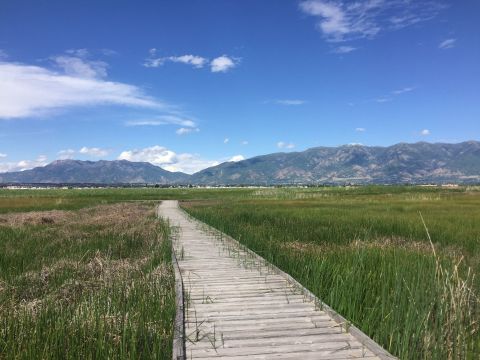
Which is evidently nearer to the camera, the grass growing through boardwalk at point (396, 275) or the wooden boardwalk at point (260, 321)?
→ the wooden boardwalk at point (260, 321)

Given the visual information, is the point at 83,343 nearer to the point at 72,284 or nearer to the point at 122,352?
the point at 122,352

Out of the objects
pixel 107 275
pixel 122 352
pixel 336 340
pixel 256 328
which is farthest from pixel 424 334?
pixel 107 275

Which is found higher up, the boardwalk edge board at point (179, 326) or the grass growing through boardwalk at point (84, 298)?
the boardwalk edge board at point (179, 326)

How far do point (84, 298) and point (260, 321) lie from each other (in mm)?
3098

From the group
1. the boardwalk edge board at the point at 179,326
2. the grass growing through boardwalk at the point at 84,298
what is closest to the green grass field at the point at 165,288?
the grass growing through boardwalk at the point at 84,298

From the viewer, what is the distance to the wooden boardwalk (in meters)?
4.68

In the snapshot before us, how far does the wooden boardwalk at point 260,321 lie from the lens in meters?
4.68

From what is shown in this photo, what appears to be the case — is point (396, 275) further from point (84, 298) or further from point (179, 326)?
point (84, 298)

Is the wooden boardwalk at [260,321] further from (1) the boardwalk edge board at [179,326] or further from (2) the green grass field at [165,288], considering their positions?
(2) the green grass field at [165,288]

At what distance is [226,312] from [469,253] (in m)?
9.07

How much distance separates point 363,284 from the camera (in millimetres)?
7602

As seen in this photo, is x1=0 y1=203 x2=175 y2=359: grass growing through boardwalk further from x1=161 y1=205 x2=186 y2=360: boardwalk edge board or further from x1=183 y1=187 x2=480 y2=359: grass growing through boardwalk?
x1=183 y1=187 x2=480 y2=359: grass growing through boardwalk

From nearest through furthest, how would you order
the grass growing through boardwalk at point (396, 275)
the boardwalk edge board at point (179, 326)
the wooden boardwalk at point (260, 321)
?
the boardwalk edge board at point (179, 326)
the wooden boardwalk at point (260, 321)
the grass growing through boardwalk at point (396, 275)

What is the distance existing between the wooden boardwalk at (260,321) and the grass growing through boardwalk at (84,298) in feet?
1.72
